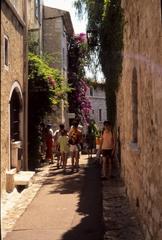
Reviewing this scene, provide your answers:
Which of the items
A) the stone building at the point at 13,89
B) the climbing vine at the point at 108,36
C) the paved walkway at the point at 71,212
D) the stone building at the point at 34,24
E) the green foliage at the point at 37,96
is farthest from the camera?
the stone building at the point at 34,24

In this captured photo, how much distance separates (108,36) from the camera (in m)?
13.5

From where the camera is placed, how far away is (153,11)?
557 cm

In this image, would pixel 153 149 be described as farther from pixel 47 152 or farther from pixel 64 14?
pixel 64 14

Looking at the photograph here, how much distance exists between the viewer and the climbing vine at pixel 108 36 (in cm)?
1184

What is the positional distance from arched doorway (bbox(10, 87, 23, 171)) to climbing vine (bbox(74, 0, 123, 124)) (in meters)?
2.68

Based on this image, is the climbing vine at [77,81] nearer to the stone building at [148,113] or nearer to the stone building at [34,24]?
the stone building at [34,24]

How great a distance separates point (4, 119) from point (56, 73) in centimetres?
624

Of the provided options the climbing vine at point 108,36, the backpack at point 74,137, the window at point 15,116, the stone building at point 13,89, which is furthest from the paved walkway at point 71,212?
the climbing vine at point 108,36

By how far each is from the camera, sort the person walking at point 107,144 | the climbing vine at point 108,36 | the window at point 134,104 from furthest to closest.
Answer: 1. the person walking at point 107,144
2. the climbing vine at point 108,36
3. the window at point 134,104

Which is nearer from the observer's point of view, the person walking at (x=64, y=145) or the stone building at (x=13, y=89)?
the stone building at (x=13, y=89)

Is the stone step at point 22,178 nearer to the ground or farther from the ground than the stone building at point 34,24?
nearer to the ground

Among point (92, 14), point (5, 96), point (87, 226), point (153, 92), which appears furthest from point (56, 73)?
point (153, 92)

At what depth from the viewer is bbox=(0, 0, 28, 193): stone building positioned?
420 inches

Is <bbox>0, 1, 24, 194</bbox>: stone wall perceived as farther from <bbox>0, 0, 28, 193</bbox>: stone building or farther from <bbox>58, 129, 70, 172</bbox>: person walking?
<bbox>58, 129, 70, 172</bbox>: person walking
